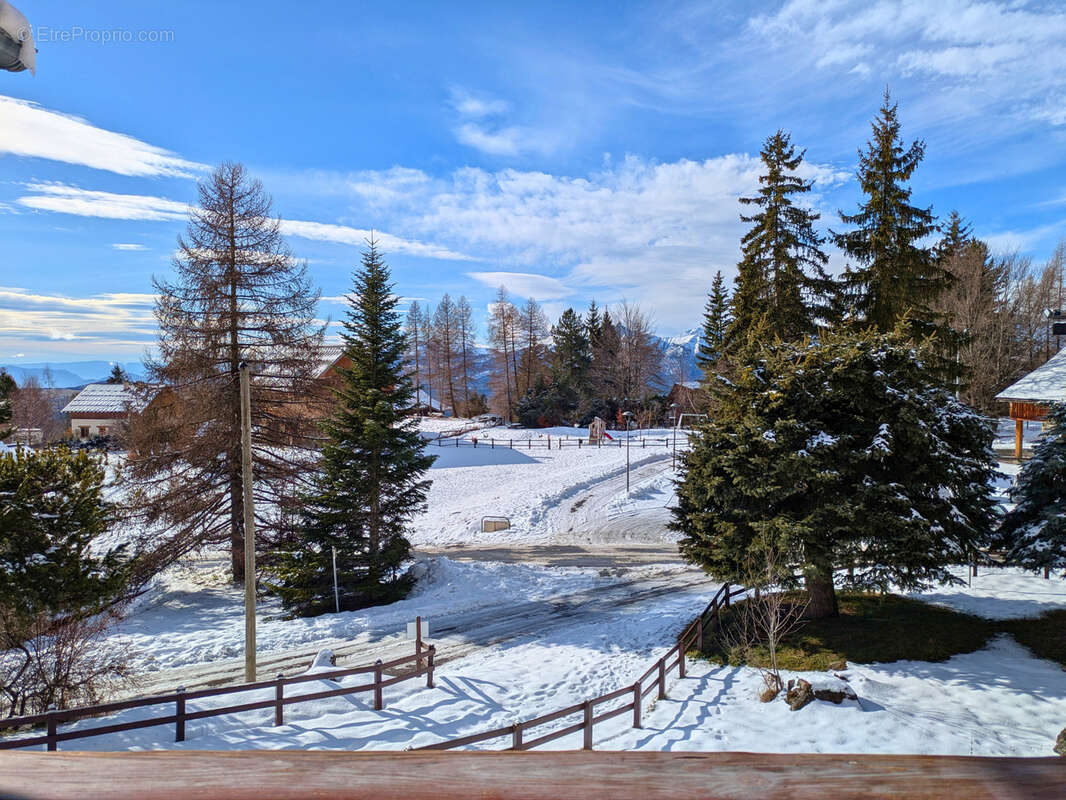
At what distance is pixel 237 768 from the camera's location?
164cm

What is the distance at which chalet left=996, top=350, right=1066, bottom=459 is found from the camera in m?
25.0

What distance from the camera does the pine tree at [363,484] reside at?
65.3 ft

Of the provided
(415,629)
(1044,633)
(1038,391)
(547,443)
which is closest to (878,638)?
(1044,633)

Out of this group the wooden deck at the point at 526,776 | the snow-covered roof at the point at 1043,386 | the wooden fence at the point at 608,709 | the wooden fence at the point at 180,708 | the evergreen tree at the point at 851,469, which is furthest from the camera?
the snow-covered roof at the point at 1043,386

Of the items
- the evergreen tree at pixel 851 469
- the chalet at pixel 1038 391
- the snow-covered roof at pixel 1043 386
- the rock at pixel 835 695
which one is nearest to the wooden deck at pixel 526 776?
the rock at pixel 835 695

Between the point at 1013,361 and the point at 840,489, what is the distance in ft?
138

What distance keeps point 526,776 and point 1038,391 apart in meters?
33.6

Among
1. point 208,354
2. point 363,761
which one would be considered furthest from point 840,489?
point 208,354

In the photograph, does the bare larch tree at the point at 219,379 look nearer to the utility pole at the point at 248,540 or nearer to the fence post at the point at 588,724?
the utility pole at the point at 248,540

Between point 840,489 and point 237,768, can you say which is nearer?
point 237,768

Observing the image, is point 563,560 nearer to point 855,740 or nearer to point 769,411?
point 769,411

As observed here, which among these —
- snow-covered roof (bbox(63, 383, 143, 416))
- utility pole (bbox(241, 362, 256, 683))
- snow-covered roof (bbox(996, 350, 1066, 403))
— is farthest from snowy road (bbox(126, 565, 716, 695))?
snow-covered roof (bbox(63, 383, 143, 416))

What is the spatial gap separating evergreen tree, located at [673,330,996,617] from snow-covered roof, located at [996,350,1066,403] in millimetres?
14530

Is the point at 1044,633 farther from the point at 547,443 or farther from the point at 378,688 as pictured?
the point at 547,443
